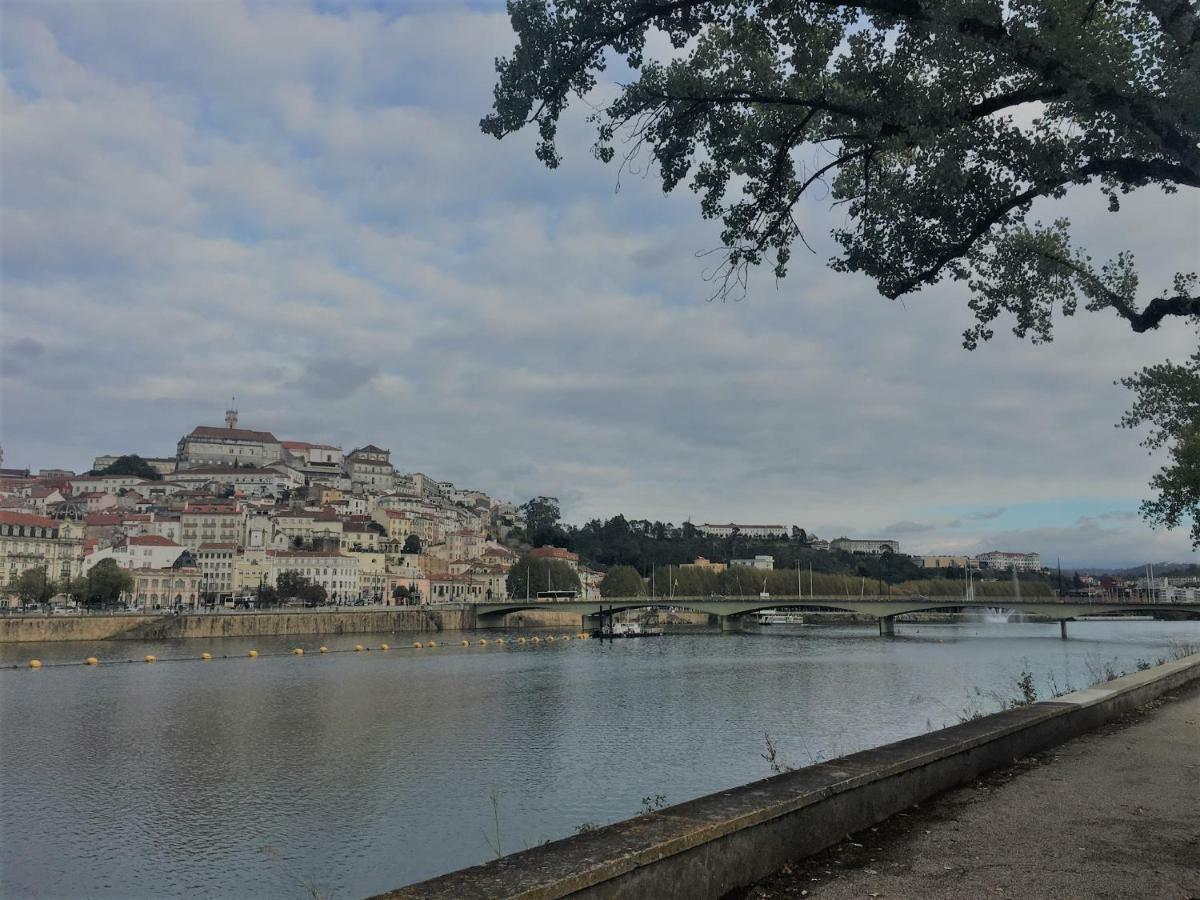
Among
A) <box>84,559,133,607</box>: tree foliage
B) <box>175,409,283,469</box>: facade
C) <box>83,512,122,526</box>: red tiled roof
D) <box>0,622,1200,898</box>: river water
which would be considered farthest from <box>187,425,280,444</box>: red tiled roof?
<box>0,622,1200,898</box>: river water

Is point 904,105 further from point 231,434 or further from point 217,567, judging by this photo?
point 231,434

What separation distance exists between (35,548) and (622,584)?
63.2 metres

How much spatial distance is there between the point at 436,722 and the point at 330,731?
295cm

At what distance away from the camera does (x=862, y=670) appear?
134ft

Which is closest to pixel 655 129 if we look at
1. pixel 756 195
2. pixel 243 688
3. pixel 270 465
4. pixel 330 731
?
pixel 756 195

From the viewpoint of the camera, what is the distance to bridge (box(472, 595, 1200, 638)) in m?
58.7

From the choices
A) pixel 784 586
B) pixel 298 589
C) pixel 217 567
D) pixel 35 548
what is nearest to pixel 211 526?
pixel 217 567

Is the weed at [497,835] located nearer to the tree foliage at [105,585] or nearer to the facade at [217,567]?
the tree foliage at [105,585]

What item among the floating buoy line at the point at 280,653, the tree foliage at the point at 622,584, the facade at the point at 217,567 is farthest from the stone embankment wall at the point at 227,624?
the facade at the point at 217,567

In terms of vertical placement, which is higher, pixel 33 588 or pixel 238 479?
pixel 238 479

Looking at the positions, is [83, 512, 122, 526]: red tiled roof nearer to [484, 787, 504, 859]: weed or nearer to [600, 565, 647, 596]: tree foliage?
[600, 565, 647, 596]: tree foliage

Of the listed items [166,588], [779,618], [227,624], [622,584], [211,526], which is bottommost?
[779,618]

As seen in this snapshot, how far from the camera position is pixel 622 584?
107000 millimetres

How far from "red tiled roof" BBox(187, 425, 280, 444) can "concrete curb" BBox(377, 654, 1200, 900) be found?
564 ft
